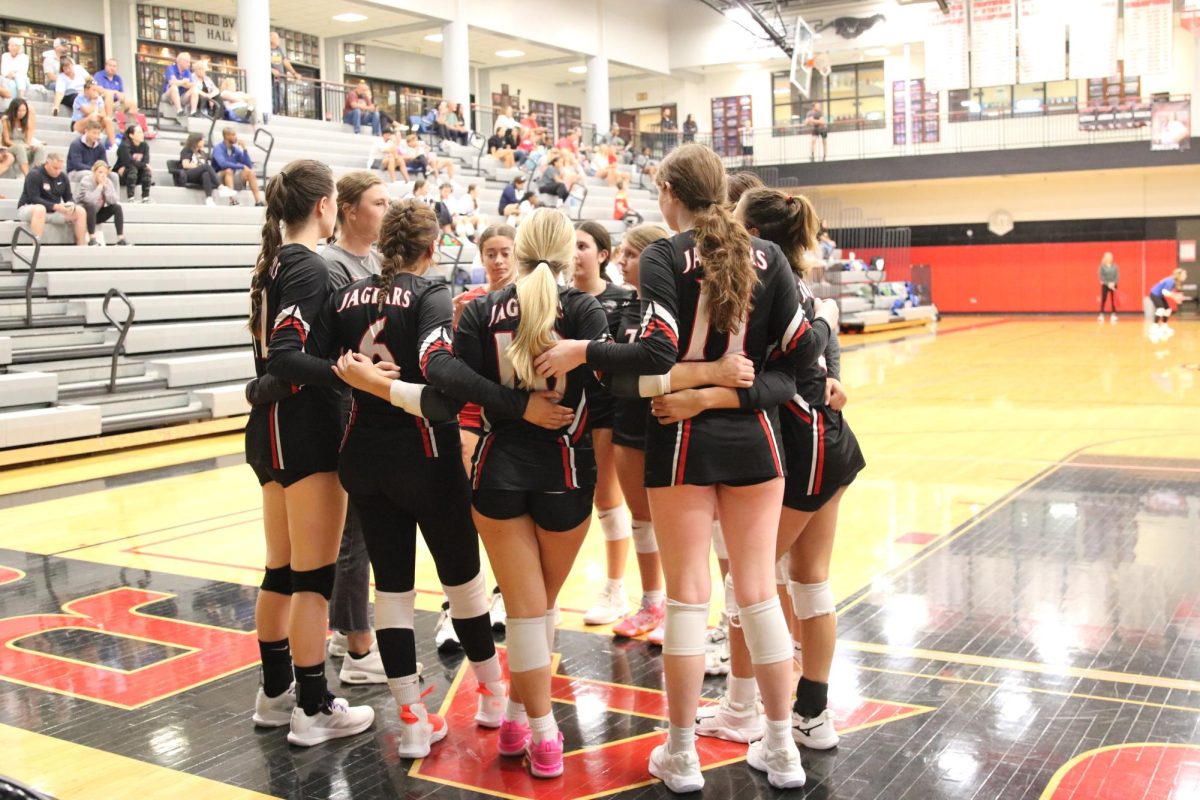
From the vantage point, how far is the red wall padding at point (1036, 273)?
97.6ft

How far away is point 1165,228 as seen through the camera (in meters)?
29.4

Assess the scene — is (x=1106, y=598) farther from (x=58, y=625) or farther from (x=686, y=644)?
(x=58, y=625)

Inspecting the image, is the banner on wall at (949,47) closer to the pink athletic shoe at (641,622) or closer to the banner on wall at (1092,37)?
the banner on wall at (1092,37)

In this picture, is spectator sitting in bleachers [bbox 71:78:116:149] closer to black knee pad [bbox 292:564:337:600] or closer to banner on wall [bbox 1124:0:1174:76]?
black knee pad [bbox 292:564:337:600]

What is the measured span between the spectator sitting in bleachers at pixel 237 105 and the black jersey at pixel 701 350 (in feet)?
54.5

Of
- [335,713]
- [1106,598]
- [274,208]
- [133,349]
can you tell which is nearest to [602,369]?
[274,208]

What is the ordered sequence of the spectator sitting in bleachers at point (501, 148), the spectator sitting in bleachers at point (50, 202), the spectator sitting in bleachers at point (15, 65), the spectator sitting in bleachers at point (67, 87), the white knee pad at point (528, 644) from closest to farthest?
1. the white knee pad at point (528, 644)
2. the spectator sitting in bleachers at point (50, 202)
3. the spectator sitting in bleachers at point (15, 65)
4. the spectator sitting in bleachers at point (67, 87)
5. the spectator sitting in bleachers at point (501, 148)

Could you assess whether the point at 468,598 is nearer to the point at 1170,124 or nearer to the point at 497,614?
the point at 497,614

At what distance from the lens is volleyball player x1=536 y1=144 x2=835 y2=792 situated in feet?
10.4

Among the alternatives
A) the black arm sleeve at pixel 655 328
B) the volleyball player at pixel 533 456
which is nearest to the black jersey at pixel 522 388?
the volleyball player at pixel 533 456

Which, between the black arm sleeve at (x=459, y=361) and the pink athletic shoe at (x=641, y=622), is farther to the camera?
the pink athletic shoe at (x=641, y=622)

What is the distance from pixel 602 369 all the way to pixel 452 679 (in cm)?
173

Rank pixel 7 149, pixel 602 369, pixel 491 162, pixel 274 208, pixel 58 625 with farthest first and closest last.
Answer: pixel 491 162, pixel 7 149, pixel 58 625, pixel 274 208, pixel 602 369

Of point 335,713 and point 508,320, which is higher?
point 508,320
